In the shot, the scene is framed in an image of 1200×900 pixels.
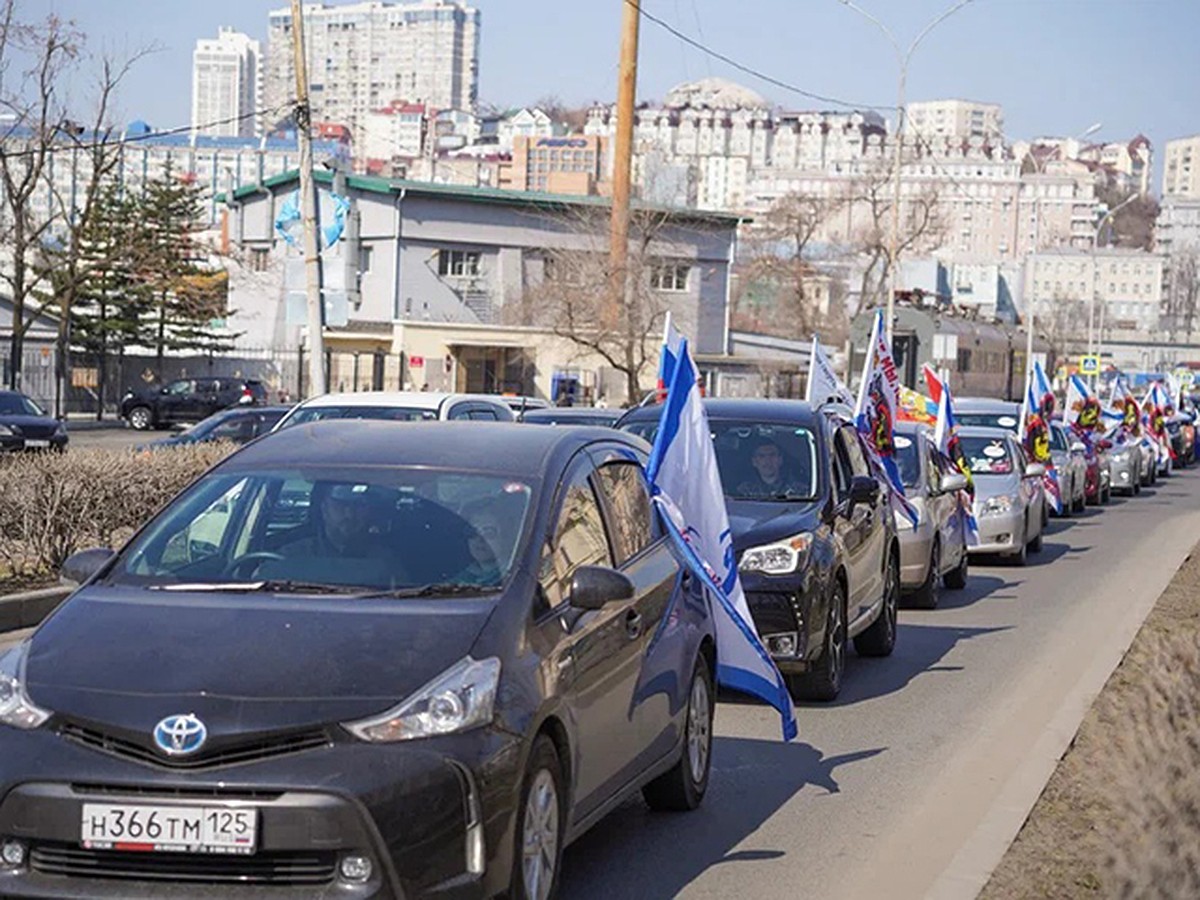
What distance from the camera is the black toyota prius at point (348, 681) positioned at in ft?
18.0

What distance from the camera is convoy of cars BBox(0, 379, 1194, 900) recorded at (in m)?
5.50

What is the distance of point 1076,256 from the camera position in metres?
186

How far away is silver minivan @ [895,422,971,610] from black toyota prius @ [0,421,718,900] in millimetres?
9641

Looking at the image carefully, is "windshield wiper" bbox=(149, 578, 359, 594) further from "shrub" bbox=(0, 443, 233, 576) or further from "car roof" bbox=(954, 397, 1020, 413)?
"car roof" bbox=(954, 397, 1020, 413)

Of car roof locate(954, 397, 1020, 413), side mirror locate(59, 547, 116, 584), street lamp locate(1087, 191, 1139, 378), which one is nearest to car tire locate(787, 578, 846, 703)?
side mirror locate(59, 547, 116, 584)

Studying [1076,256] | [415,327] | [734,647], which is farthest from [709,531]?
[1076,256]

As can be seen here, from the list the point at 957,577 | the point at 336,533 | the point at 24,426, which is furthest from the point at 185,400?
the point at 336,533

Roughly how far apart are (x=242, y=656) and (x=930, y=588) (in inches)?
497

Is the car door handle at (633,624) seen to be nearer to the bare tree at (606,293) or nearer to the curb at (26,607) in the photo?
the curb at (26,607)

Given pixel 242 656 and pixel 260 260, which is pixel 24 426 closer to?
pixel 242 656

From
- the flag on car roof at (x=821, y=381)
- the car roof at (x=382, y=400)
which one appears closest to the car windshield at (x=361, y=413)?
the car roof at (x=382, y=400)

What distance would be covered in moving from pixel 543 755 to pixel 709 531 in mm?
2932

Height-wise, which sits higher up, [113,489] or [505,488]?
[505,488]

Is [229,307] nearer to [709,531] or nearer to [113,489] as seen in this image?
[113,489]
